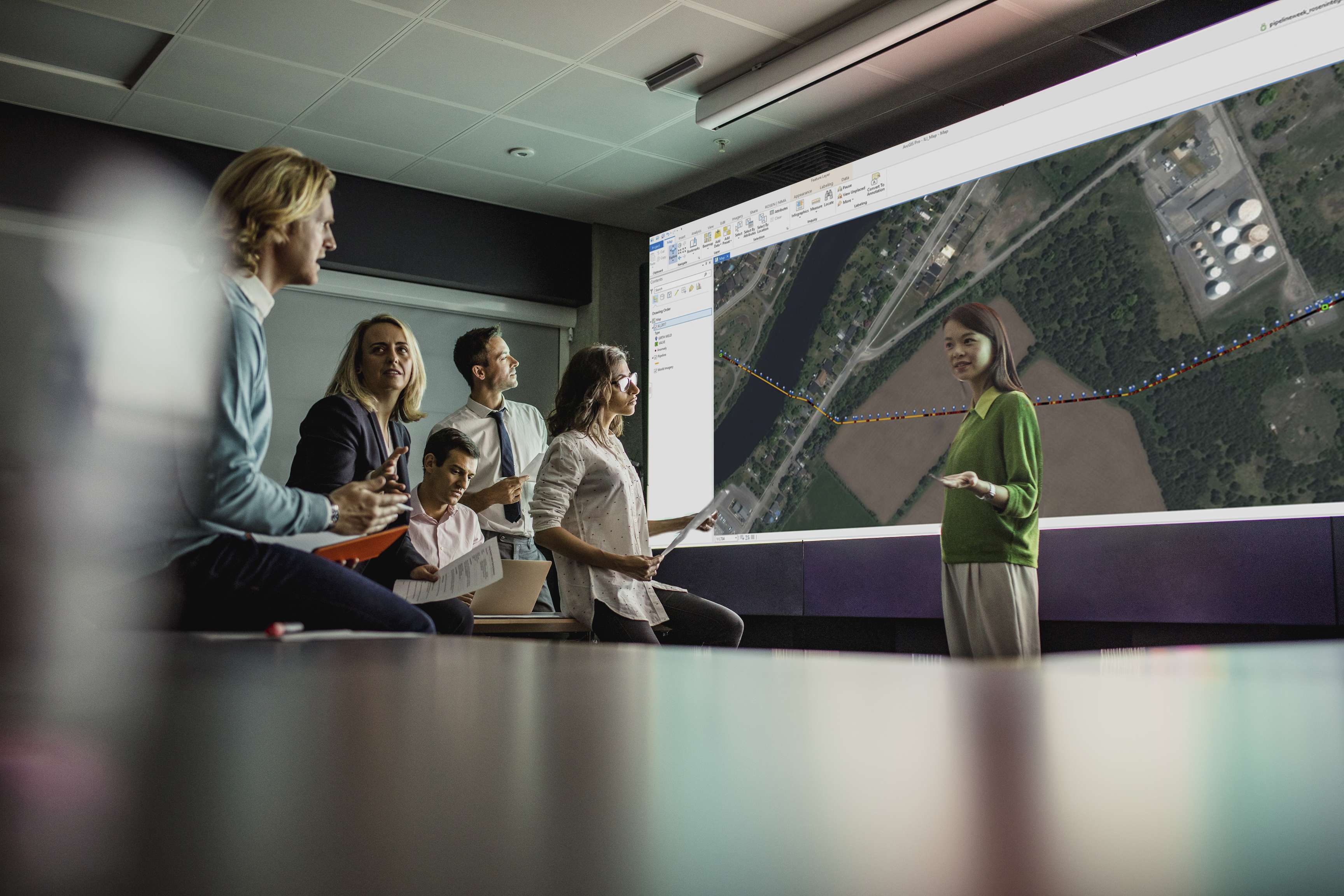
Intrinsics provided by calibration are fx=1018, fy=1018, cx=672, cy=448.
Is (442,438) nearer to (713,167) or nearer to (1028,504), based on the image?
(1028,504)

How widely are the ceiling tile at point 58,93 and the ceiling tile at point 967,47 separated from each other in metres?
2.84

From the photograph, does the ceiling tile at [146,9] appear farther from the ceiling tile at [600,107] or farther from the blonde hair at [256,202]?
the blonde hair at [256,202]

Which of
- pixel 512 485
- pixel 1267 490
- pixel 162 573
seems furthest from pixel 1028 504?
pixel 162 573

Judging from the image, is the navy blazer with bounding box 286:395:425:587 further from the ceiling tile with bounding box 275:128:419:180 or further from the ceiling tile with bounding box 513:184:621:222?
the ceiling tile with bounding box 513:184:621:222

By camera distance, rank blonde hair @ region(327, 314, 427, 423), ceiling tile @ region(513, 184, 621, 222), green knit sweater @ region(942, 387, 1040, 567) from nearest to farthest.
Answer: blonde hair @ region(327, 314, 427, 423)
green knit sweater @ region(942, 387, 1040, 567)
ceiling tile @ region(513, 184, 621, 222)

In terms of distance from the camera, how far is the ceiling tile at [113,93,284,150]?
3.92 m

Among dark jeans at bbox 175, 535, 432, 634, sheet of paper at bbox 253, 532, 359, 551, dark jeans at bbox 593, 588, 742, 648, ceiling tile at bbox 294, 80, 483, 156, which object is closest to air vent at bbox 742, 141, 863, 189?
ceiling tile at bbox 294, 80, 483, 156

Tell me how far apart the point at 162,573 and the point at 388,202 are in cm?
395

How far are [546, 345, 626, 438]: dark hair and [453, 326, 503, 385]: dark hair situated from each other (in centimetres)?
56

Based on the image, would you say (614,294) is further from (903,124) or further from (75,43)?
(75,43)

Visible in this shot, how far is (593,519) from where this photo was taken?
2.39m

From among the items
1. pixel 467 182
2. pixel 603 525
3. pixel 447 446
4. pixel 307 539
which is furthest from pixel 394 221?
pixel 307 539

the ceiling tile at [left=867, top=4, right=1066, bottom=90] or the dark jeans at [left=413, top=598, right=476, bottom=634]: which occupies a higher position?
the ceiling tile at [left=867, top=4, right=1066, bottom=90]

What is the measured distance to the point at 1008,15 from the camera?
3225mm
